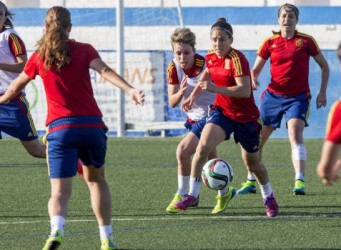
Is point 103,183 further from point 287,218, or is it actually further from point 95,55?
point 287,218

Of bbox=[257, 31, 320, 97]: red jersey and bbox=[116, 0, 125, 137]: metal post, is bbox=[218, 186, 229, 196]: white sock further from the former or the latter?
bbox=[116, 0, 125, 137]: metal post

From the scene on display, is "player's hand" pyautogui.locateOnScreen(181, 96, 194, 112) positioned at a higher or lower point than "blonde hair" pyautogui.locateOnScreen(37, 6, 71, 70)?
lower

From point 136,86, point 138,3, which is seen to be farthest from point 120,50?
point 138,3

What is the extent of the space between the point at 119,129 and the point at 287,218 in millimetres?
12241

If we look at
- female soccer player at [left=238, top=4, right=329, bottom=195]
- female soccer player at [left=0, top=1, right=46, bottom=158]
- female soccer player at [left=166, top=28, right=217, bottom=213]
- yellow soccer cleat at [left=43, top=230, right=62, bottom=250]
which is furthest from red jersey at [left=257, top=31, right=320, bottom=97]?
yellow soccer cleat at [left=43, top=230, right=62, bottom=250]

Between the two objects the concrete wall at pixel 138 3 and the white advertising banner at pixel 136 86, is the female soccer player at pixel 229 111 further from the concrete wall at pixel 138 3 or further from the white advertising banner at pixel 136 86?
the concrete wall at pixel 138 3

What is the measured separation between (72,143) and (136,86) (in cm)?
1455

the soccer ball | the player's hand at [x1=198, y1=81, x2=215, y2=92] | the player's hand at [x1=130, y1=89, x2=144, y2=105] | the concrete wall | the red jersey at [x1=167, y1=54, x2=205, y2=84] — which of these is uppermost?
the concrete wall

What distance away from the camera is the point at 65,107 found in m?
7.43

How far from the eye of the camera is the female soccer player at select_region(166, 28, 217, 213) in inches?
388

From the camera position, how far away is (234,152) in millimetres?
17656

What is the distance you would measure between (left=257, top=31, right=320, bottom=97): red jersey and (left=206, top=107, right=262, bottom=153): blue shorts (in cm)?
228

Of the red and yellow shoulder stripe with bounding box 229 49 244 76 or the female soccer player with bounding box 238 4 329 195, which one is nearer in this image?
the red and yellow shoulder stripe with bounding box 229 49 244 76

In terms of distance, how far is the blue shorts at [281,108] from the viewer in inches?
457
